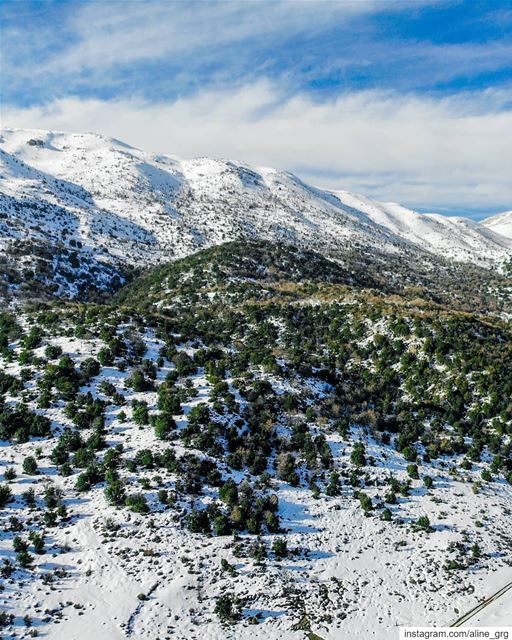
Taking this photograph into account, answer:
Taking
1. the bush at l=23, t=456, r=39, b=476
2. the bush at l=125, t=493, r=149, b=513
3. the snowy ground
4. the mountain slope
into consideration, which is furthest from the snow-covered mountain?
the snowy ground

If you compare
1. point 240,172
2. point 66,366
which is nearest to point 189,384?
point 66,366

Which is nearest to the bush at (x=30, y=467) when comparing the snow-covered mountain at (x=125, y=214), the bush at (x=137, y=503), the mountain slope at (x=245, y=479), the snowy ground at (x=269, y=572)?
the mountain slope at (x=245, y=479)

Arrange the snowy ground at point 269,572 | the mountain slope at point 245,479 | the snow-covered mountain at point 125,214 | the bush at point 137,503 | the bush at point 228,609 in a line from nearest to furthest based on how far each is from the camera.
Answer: the snowy ground at point 269,572 → the bush at point 228,609 → the mountain slope at point 245,479 → the bush at point 137,503 → the snow-covered mountain at point 125,214

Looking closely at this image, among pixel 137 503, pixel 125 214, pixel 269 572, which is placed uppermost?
pixel 125 214

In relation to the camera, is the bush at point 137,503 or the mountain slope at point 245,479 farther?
the bush at point 137,503

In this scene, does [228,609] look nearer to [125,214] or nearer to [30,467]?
[30,467]

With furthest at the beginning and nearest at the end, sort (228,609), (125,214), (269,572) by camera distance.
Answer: (125,214) → (269,572) → (228,609)

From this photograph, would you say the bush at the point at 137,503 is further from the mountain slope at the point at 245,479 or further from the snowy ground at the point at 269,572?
the snowy ground at the point at 269,572

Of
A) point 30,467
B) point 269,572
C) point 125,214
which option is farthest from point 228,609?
point 125,214
